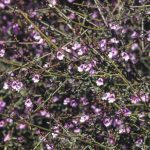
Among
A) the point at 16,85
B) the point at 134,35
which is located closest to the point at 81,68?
the point at 16,85

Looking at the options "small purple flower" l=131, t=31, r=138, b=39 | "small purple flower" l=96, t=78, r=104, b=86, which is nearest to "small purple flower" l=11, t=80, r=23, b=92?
"small purple flower" l=96, t=78, r=104, b=86

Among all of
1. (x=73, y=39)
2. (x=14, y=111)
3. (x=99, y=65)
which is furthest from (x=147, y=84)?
(x=14, y=111)

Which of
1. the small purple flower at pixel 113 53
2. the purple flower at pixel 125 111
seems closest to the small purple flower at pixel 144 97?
the purple flower at pixel 125 111

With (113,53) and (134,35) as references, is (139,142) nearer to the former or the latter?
(113,53)

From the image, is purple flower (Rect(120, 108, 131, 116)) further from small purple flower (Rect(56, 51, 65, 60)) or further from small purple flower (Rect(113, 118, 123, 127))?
small purple flower (Rect(56, 51, 65, 60))

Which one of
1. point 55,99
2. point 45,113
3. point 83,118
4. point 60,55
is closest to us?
point 60,55

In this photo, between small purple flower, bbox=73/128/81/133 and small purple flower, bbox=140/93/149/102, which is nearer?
small purple flower, bbox=140/93/149/102

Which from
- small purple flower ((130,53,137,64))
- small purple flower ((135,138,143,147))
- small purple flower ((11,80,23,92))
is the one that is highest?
small purple flower ((130,53,137,64))

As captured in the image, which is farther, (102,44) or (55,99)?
(55,99)

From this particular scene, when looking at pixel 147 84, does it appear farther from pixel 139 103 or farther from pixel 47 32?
pixel 47 32
